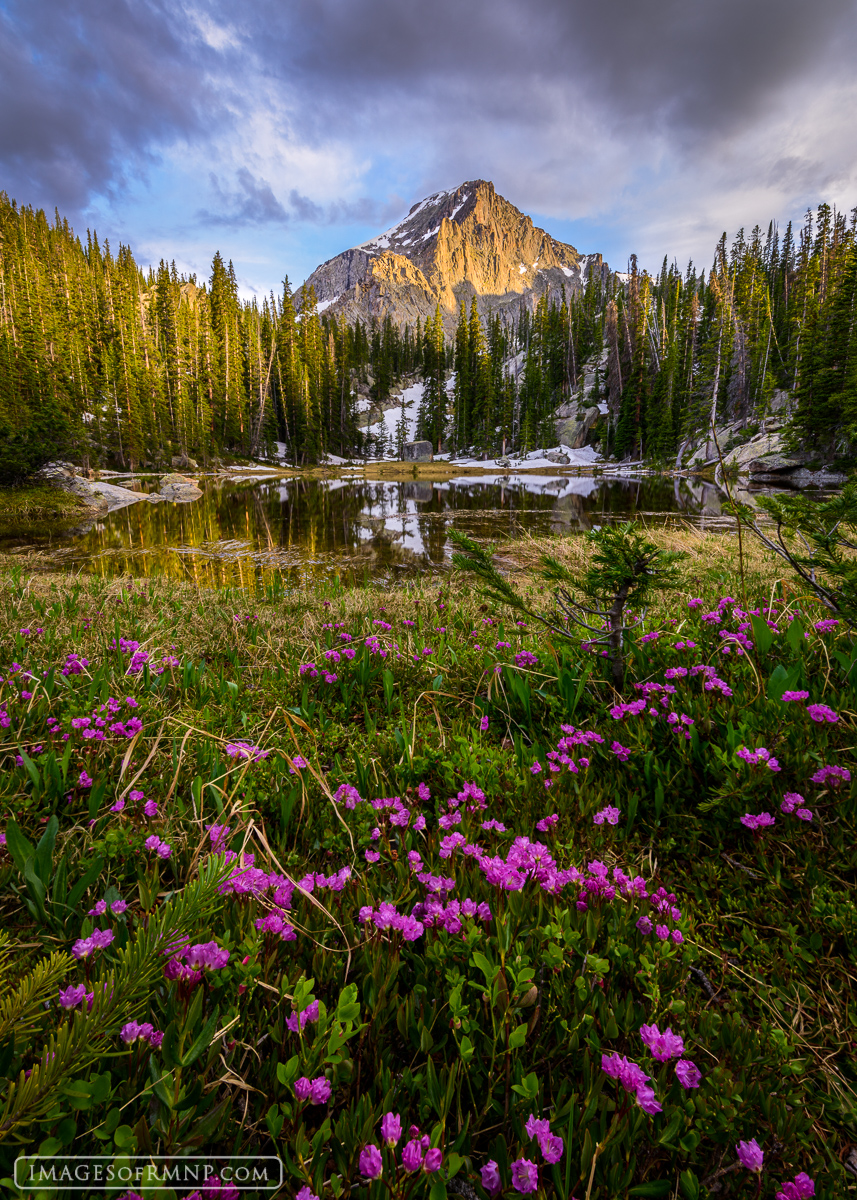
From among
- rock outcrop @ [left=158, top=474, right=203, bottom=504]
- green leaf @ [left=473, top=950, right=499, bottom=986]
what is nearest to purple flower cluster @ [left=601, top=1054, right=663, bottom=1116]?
green leaf @ [left=473, top=950, right=499, bottom=986]

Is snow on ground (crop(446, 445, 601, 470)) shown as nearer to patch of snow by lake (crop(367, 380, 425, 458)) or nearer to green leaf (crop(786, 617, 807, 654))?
patch of snow by lake (crop(367, 380, 425, 458))

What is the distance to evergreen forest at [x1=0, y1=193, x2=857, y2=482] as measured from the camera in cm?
3541

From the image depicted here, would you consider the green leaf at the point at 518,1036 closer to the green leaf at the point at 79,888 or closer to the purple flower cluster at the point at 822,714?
the green leaf at the point at 79,888

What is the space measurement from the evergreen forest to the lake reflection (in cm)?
1206

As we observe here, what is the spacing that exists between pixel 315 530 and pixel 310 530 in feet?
0.59

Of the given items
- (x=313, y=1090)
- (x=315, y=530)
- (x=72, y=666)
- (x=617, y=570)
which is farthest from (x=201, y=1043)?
(x=315, y=530)

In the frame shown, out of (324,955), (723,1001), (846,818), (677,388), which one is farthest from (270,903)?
(677,388)

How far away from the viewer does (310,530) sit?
57.7ft

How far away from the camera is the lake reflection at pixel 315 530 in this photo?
40.2ft

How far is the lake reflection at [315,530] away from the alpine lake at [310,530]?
0.04 m

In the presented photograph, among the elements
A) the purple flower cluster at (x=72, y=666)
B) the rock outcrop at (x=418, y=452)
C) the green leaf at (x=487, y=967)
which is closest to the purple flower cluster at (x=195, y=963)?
the green leaf at (x=487, y=967)

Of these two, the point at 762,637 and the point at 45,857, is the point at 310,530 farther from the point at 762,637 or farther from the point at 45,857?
the point at 45,857

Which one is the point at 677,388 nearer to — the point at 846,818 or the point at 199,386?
the point at 199,386

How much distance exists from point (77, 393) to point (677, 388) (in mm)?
55873
